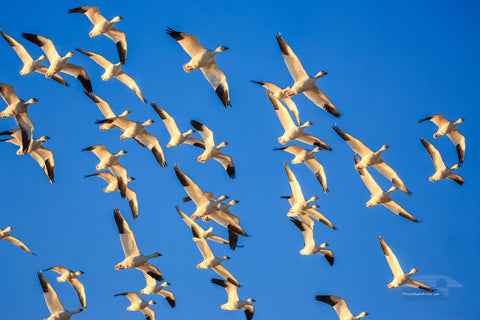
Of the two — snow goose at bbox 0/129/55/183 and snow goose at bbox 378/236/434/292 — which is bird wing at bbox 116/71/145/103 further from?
snow goose at bbox 378/236/434/292

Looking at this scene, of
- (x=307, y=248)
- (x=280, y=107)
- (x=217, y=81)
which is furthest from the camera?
(x=307, y=248)

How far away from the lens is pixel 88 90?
69.2 feet

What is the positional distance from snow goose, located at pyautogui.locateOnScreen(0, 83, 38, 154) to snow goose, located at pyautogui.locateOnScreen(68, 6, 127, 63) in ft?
8.40

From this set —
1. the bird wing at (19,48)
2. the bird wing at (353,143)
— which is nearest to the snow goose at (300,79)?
the bird wing at (353,143)

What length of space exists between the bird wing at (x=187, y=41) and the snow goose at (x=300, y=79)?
2.08 metres

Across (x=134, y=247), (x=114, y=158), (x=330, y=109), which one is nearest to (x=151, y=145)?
(x=114, y=158)

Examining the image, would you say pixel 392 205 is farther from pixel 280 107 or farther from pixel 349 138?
pixel 280 107

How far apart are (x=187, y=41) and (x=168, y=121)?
3.07 meters

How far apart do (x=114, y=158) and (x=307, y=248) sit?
6.53 metres

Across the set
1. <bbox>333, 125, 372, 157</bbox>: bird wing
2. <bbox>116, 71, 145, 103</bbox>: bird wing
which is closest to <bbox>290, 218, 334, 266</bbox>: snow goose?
<bbox>333, 125, 372, 157</bbox>: bird wing

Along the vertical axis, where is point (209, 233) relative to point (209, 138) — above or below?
below

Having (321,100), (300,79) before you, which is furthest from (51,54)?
(321,100)

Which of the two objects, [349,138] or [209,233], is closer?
[349,138]

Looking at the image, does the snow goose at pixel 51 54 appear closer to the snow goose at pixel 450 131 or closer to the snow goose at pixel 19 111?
the snow goose at pixel 19 111
